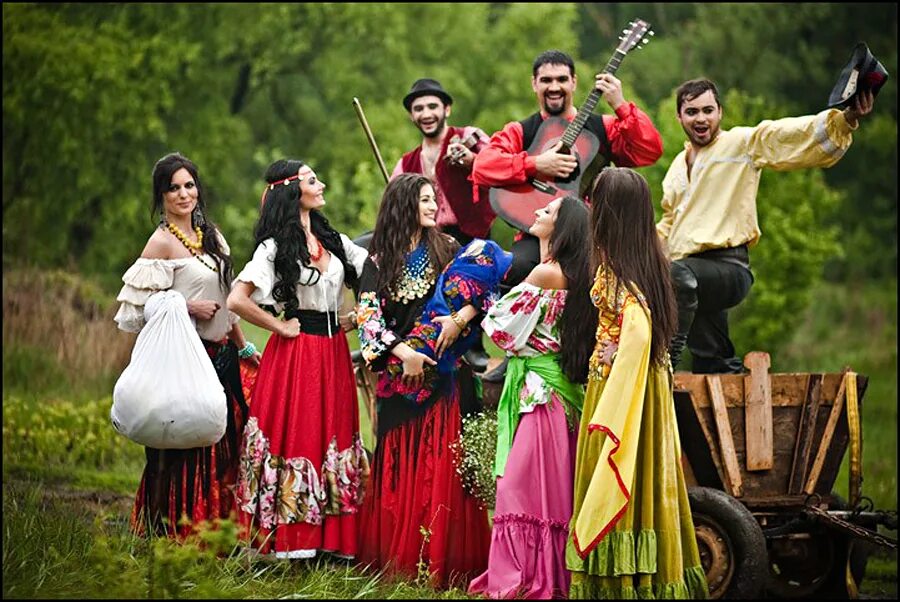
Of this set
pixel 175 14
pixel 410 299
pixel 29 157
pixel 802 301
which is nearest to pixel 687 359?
pixel 802 301

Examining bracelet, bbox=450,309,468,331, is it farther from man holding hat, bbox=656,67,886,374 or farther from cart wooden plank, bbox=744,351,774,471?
cart wooden plank, bbox=744,351,774,471

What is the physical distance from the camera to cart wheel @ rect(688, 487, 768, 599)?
6.60m

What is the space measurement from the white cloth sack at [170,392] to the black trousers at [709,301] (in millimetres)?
2296

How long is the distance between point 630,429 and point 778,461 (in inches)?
71.0

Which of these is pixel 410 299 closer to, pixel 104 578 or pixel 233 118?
pixel 104 578

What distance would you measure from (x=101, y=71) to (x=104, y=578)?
19.4 meters

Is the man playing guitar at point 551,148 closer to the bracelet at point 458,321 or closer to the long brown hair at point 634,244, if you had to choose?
the bracelet at point 458,321

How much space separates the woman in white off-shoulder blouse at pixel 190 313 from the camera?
6.73m

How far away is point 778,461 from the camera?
7133 mm

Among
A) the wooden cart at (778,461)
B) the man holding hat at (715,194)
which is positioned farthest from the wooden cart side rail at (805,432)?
the man holding hat at (715,194)

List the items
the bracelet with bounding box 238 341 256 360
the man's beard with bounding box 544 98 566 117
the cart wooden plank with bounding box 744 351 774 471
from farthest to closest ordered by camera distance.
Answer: the man's beard with bounding box 544 98 566 117, the bracelet with bounding box 238 341 256 360, the cart wooden plank with bounding box 744 351 774 471

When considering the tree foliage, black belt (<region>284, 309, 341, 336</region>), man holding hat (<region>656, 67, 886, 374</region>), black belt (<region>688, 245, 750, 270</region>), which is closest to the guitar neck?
man holding hat (<region>656, 67, 886, 374</region>)

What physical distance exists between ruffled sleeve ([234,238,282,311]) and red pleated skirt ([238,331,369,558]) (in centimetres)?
26

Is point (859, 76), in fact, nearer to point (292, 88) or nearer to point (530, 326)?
point (530, 326)
